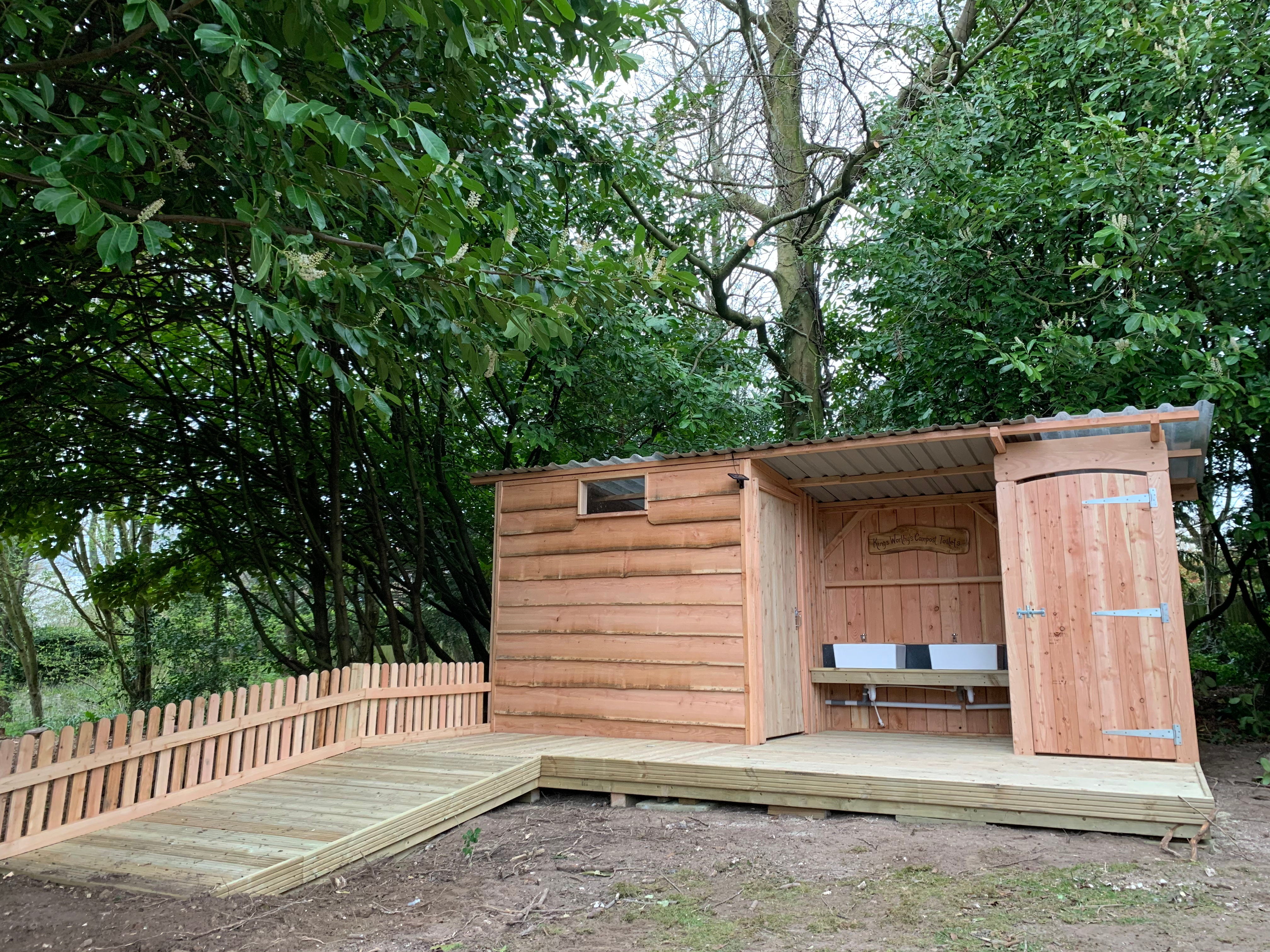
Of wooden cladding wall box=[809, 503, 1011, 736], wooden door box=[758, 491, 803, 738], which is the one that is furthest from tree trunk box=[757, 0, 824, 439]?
wooden door box=[758, 491, 803, 738]

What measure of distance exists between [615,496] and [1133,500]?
3782 mm

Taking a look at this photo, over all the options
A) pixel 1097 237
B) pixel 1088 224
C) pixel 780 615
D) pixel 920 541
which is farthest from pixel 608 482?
pixel 1088 224

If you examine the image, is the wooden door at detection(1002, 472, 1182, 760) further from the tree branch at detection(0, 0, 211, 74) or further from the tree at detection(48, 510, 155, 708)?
the tree at detection(48, 510, 155, 708)

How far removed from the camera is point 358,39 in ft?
16.4

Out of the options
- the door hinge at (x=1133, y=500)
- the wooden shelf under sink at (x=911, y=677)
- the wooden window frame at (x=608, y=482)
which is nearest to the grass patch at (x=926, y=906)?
the door hinge at (x=1133, y=500)

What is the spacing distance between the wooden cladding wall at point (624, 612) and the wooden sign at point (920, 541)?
2037mm

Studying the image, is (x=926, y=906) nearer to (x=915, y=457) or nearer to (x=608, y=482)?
(x=915, y=457)

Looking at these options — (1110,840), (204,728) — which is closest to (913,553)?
(1110,840)

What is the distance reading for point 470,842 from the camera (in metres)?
4.64

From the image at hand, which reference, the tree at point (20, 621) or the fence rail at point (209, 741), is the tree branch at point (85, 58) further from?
the tree at point (20, 621)

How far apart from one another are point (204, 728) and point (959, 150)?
8.03m

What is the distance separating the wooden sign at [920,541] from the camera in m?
7.56

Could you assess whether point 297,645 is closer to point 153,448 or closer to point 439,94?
point 153,448

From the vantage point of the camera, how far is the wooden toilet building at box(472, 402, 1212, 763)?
18.2 ft
